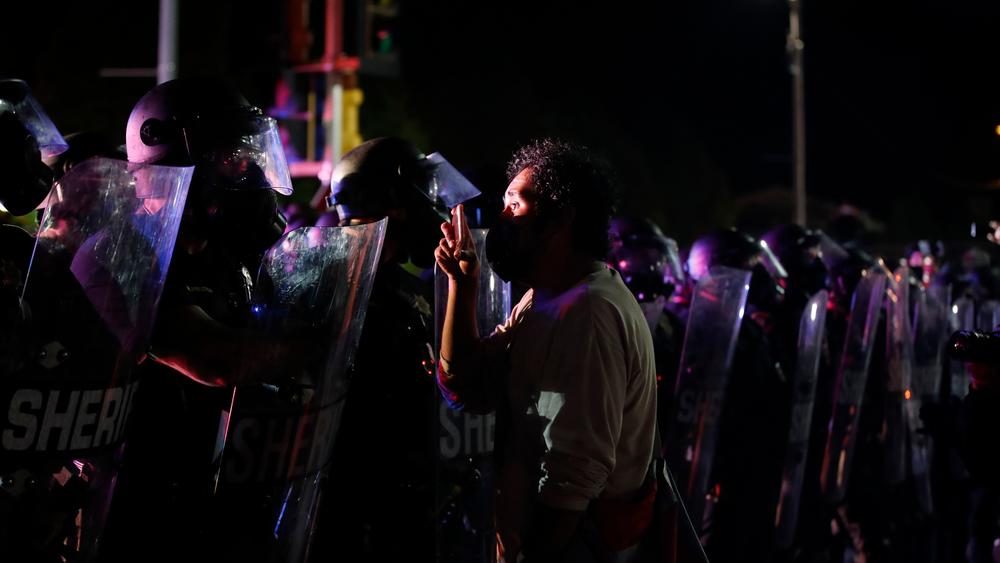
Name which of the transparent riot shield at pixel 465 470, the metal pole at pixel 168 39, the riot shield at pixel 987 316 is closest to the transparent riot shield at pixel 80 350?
the transparent riot shield at pixel 465 470

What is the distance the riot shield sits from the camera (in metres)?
9.60

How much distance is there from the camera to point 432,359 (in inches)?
158

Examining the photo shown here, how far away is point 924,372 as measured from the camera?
7930mm

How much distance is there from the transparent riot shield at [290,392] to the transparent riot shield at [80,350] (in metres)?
0.32

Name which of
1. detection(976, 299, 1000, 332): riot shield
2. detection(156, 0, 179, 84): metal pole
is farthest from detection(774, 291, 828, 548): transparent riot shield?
detection(156, 0, 179, 84): metal pole

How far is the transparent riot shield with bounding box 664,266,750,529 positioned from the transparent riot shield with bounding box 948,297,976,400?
3440mm

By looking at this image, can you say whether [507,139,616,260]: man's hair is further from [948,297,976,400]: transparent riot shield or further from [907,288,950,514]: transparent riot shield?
[948,297,976,400]: transparent riot shield

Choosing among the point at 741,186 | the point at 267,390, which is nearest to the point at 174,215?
the point at 267,390

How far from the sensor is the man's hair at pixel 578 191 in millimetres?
3057

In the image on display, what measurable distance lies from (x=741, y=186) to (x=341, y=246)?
158 ft

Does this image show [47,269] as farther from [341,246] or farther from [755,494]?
[755,494]

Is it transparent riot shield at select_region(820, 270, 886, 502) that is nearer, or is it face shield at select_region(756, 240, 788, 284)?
face shield at select_region(756, 240, 788, 284)

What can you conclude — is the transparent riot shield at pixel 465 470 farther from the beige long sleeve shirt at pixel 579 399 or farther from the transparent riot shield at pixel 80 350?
the transparent riot shield at pixel 80 350

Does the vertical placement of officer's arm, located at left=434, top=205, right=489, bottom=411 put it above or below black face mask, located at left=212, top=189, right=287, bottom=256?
below
